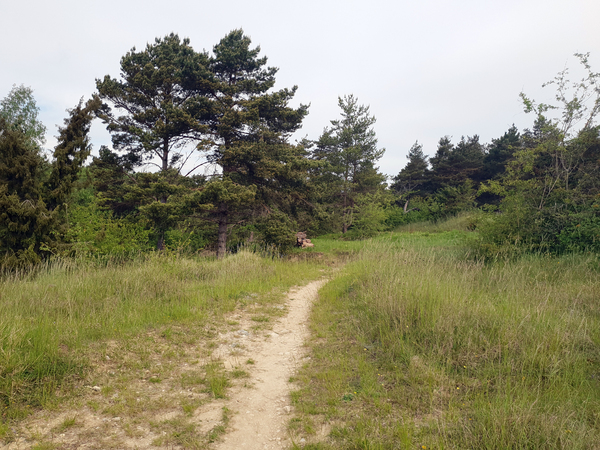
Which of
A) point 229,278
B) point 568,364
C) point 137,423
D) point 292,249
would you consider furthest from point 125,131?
point 568,364

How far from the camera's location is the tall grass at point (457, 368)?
2.66 metres

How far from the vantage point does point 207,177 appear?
1697 centimetres

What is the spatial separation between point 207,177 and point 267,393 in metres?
14.8

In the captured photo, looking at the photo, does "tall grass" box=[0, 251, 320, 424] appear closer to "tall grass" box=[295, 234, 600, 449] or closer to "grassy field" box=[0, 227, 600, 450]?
"grassy field" box=[0, 227, 600, 450]

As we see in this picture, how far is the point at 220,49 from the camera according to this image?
1633 centimetres

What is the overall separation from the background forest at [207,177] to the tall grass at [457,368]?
15.5 feet

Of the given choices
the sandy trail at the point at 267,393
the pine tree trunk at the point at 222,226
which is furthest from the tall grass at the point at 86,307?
the pine tree trunk at the point at 222,226

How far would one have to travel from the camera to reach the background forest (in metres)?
10.2

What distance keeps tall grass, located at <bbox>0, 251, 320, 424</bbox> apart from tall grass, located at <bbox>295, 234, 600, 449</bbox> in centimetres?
284

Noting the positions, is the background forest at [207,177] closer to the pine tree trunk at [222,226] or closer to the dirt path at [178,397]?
the pine tree trunk at [222,226]

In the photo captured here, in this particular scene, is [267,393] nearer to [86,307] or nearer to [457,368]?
[457,368]

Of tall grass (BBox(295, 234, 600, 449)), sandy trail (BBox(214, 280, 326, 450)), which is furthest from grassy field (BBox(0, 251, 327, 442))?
tall grass (BBox(295, 234, 600, 449))

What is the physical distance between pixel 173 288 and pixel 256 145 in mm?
9935

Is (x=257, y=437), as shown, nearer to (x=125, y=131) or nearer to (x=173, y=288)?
(x=173, y=288)
